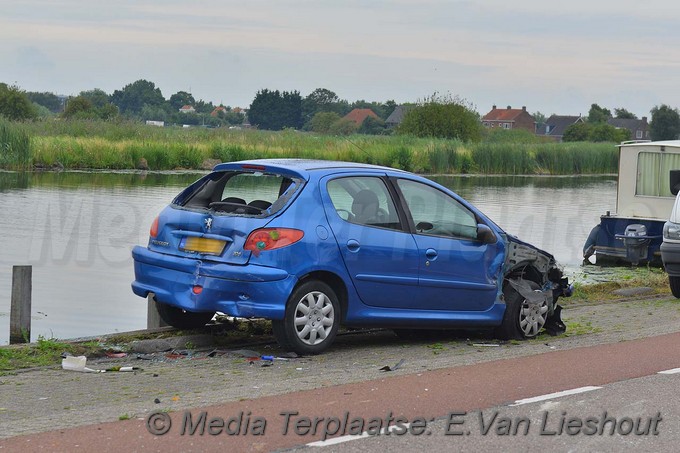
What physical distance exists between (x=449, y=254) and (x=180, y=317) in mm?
2681

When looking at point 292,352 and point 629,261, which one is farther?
point 629,261

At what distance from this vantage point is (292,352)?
10102 millimetres

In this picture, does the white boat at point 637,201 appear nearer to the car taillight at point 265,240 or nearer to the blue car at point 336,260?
the blue car at point 336,260

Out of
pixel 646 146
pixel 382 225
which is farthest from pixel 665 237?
pixel 646 146

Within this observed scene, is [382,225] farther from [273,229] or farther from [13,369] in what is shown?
[13,369]

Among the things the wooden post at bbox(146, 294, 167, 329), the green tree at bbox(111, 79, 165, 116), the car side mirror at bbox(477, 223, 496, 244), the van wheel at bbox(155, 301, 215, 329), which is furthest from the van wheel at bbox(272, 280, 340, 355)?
the green tree at bbox(111, 79, 165, 116)

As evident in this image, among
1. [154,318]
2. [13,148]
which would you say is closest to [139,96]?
[13,148]

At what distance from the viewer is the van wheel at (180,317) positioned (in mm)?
11016

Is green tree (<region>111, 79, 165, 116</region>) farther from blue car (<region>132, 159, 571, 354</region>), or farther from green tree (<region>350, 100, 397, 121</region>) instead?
blue car (<region>132, 159, 571, 354</region>)

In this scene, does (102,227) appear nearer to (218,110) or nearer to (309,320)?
(309,320)

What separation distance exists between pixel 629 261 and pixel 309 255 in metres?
14.9

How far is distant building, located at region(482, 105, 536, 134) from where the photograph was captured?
192125mm

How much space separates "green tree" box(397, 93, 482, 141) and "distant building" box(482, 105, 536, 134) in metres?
112

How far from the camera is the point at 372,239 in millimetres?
10477
